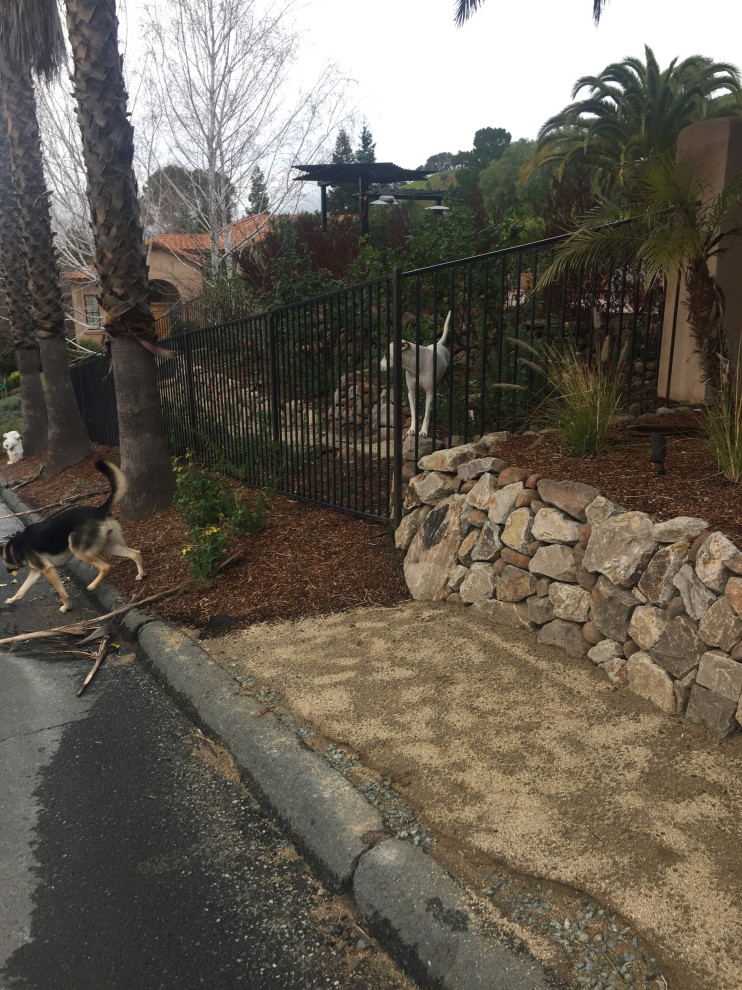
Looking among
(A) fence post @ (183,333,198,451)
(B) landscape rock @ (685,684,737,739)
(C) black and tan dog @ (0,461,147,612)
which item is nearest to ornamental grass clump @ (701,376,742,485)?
(B) landscape rock @ (685,684,737,739)

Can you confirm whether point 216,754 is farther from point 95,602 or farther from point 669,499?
point 95,602

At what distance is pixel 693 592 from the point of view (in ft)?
10.4

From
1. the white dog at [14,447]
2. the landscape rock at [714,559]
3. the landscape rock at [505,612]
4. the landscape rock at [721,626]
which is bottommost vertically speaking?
the white dog at [14,447]

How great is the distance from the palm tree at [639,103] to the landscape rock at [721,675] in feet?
52.4

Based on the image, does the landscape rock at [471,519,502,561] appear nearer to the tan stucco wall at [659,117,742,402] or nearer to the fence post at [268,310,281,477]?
the tan stucco wall at [659,117,742,402]

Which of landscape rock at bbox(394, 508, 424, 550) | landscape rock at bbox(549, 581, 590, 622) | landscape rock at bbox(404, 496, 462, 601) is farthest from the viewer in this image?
landscape rock at bbox(394, 508, 424, 550)

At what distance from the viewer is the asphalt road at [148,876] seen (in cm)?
231

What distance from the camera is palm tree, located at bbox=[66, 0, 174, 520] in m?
7.38

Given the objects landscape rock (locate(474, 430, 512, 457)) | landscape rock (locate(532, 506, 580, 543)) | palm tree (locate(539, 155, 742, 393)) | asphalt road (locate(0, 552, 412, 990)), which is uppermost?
palm tree (locate(539, 155, 742, 393))

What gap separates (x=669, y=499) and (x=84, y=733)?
3307 mm

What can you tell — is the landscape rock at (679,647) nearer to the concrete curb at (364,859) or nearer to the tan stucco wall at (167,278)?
the concrete curb at (364,859)

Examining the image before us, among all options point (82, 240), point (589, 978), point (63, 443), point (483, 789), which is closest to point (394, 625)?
point (483, 789)

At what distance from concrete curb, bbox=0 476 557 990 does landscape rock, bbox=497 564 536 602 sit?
157 cm

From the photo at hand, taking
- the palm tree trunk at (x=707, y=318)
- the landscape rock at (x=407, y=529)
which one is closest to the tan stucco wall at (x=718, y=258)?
the palm tree trunk at (x=707, y=318)
